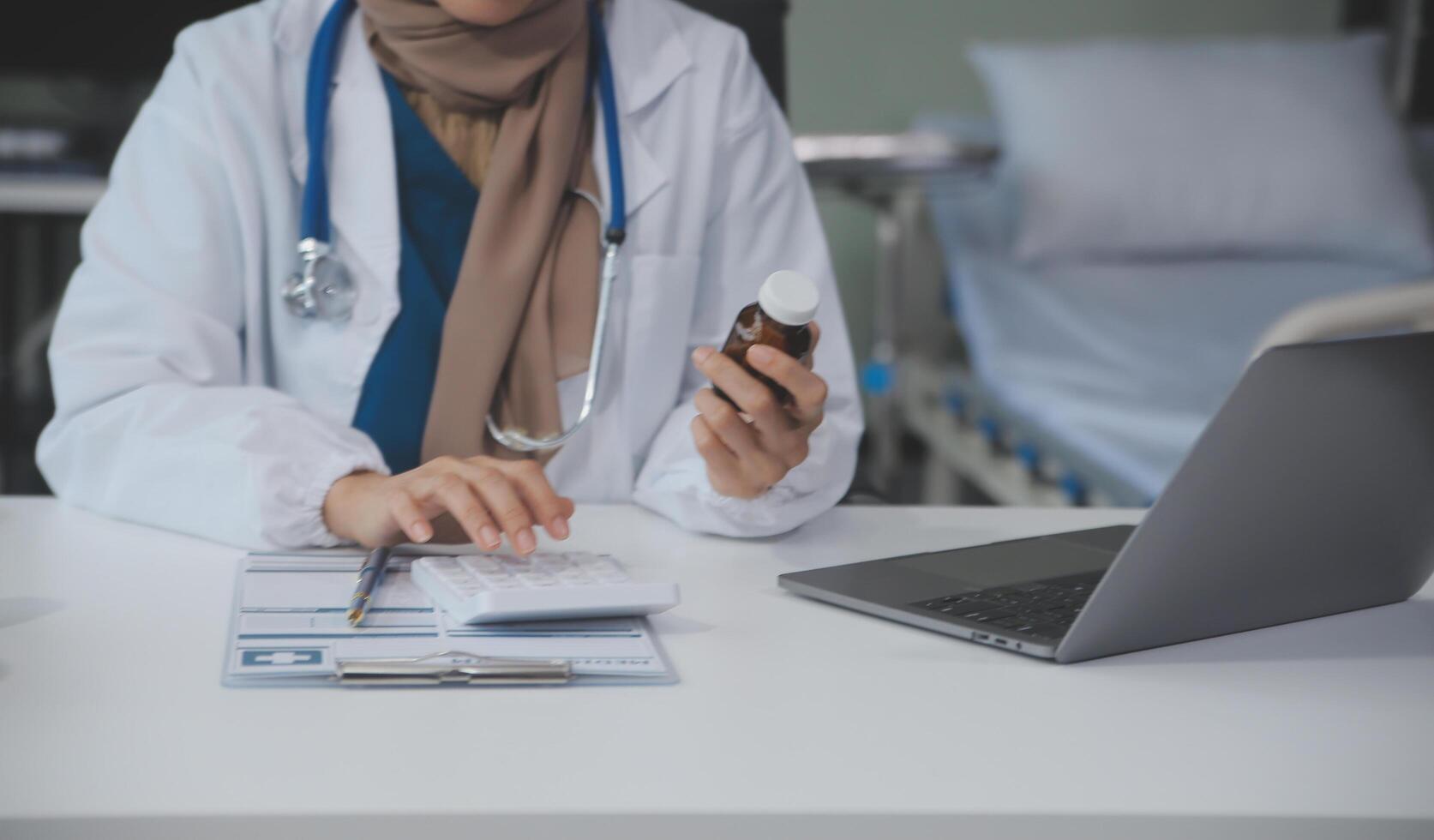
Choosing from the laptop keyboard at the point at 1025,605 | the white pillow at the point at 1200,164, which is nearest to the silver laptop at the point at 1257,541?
the laptop keyboard at the point at 1025,605

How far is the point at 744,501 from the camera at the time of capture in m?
0.85

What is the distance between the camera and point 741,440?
801mm


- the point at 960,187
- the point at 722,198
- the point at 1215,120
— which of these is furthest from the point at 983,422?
the point at 722,198

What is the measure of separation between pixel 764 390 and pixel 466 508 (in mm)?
171

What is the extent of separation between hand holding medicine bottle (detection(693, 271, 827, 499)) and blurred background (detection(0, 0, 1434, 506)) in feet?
4.21

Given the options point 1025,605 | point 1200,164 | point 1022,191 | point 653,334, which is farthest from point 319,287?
point 1200,164

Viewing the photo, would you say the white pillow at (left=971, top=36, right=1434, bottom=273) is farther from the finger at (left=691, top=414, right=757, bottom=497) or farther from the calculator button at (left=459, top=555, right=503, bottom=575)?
the calculator button at (left=459, top=555, right=503, bottom=575)

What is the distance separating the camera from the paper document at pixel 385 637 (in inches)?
21.6

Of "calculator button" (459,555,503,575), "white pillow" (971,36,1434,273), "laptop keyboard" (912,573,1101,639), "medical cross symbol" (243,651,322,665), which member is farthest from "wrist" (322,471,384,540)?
"white pillow" (971,36,1434,273)

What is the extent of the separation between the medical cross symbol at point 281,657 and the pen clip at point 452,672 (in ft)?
0.06

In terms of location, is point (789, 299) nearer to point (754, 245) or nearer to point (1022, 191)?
point (754, 245)

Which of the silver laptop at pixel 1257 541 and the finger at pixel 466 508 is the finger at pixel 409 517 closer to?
the finger at pixel 466 508

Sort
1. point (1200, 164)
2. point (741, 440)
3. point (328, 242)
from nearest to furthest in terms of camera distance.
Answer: point (741, 440) → point (328, 242) → point (1200, 164)

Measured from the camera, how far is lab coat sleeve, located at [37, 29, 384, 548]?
80 centimetres
